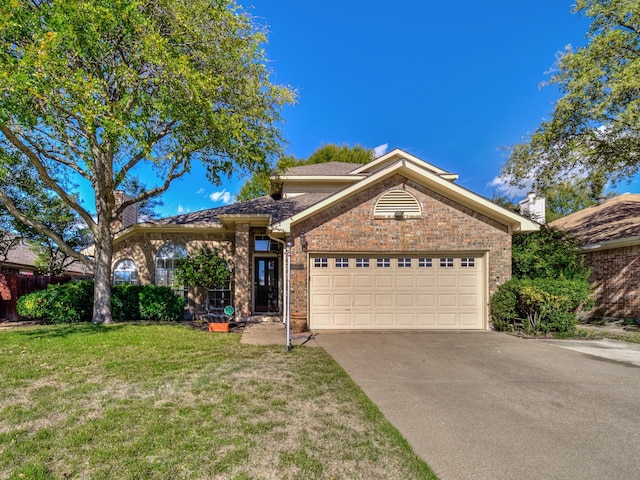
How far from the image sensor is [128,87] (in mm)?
9797

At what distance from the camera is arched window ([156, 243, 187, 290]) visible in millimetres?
13539

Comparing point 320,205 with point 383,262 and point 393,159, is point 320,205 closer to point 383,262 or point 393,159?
point 383,262

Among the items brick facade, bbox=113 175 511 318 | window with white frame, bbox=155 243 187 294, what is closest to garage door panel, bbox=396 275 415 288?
brick facade, bbox=113 175 511 318

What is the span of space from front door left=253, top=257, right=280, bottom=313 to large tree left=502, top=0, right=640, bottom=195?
37.3ft

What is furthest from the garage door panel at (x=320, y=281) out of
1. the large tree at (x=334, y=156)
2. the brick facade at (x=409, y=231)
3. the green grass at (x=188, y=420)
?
the large tree at (x=334, y=156)

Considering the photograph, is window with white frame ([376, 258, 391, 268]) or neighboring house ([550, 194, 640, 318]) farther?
neighboring house ([550, 194, 640, 318])

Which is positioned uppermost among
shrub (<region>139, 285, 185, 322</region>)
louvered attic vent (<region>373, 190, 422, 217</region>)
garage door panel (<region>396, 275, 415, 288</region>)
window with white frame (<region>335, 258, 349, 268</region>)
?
louvered attic vent (<region>373, 190, 422, 217</region>)

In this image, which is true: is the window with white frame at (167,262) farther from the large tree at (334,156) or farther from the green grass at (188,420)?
the large tree at (334,156)

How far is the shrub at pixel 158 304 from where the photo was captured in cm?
1193

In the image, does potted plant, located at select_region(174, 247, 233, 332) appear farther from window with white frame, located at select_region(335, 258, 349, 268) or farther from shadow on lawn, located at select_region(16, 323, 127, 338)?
window with white frame, located at select_region(335, 258, 349, 268)

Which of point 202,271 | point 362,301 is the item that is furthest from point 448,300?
point 202,271

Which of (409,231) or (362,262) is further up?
(409,231)

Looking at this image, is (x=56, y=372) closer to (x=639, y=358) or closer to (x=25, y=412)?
(x=25, y=412)

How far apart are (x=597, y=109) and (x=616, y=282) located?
6.11 meters
